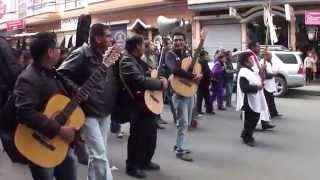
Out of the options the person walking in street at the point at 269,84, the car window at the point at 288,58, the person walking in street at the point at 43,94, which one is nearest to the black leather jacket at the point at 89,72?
the person walking in street at the point at 43,94

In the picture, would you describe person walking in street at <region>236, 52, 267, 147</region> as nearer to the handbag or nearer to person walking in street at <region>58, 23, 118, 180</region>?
the handbag

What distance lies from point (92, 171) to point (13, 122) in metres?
1.14

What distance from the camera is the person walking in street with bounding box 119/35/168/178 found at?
276 inches

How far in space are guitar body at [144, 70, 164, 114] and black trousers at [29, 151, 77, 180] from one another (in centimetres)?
247

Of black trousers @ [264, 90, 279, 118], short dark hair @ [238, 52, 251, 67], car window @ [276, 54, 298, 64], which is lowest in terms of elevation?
black trousers @ [264, 90, 279, 118]

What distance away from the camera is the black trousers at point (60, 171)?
4.64m

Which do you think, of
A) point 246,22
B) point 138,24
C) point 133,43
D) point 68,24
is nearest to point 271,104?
point 133,43

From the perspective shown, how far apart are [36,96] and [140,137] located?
309cm

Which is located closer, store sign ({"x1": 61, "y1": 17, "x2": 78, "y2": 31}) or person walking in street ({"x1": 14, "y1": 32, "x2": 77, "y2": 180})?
person walking in street ({"x1": 14, "y1": 32, "x2": 77, "y2": 180})

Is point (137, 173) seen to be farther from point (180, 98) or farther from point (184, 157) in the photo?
point (180, 98)

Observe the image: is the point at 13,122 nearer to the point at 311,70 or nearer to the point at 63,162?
the point at 63,162

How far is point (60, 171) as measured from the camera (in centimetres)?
476

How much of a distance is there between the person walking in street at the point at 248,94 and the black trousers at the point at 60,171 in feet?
17.5

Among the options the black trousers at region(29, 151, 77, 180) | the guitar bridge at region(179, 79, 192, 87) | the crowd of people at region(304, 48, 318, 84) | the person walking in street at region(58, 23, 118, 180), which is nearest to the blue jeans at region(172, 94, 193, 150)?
the guitar bridge at region(179, 79, 192, 87)
